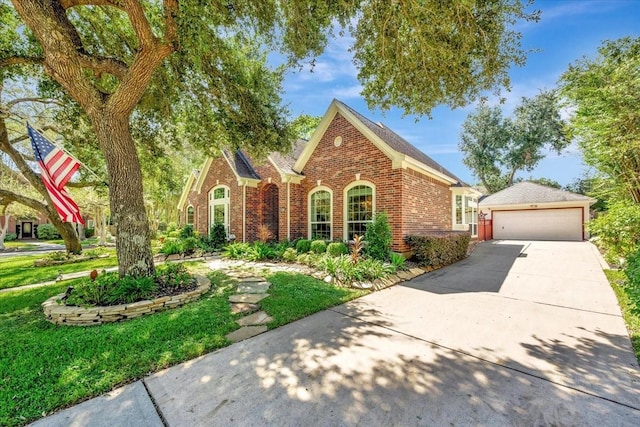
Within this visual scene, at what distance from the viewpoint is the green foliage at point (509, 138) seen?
28516 millimetres

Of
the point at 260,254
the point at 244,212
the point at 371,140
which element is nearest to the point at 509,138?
the point at 371,140

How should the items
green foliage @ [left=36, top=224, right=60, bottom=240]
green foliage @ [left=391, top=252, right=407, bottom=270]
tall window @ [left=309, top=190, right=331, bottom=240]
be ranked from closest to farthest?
green foliage @ [left=391, top=252, right=407, bottom=270] → tall window @ [left=309, top=190, right=331, bottom=240] → green foliage @ [left=36, top=224, right=60, bottom=240]

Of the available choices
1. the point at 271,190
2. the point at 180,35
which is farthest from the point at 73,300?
the point at 271,190

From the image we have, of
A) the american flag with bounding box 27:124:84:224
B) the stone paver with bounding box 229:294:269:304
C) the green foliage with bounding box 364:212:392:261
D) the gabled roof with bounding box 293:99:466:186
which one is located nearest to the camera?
the stone paver with bounding box 229:294:269:304

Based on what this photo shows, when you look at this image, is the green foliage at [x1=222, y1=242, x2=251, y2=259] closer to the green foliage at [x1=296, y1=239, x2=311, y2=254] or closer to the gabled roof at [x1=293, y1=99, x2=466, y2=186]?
the green foliage at [x1=296, y1=239, x2=311, y2=254]

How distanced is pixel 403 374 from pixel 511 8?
6.73 m

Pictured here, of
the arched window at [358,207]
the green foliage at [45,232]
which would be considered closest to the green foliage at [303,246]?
the arched window at [358,207]

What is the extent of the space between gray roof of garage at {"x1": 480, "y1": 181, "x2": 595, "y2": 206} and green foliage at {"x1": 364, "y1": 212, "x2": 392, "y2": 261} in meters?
17.7

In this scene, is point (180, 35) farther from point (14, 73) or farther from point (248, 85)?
point (14, 73)

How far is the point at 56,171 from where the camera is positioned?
19.5 ft

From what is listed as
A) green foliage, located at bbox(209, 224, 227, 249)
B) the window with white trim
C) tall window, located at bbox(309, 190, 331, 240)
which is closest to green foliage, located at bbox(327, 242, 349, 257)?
tall window, located at bbox(309, 190, 331, 240)

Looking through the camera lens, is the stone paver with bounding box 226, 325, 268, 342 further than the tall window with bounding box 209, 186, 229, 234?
No

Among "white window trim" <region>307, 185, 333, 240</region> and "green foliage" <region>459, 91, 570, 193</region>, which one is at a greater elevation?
"green foliage" <region>459, 91, 570, 193</region>

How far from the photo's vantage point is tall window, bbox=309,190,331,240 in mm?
11484
